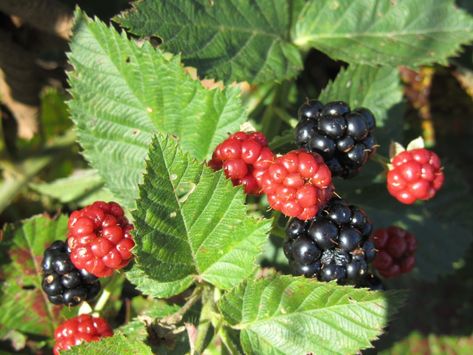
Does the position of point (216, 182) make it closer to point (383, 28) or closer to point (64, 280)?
point (64, 280)

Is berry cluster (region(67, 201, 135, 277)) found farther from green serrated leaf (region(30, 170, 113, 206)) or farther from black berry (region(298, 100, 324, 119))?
green serrated leaf (region(30, 170, 113, 206))

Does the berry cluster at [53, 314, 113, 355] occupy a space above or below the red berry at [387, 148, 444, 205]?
below

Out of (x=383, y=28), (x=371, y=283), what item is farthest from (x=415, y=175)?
(x=383, y=28)

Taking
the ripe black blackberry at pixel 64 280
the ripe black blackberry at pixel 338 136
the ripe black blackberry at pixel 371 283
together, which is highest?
the ripe black blackberry at pixel 338 136

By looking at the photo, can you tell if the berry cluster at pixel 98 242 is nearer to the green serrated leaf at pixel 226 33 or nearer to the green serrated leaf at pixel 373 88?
the green serrated leaf at pixel 226 33

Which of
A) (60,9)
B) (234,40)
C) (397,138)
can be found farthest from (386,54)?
(60,9)

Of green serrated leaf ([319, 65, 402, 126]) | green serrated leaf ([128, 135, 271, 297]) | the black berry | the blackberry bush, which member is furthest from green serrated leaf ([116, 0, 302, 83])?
green serrated leaf ([128, 135, 271, 297])

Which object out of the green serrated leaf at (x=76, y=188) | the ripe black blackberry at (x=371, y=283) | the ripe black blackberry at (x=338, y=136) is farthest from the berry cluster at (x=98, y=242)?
the green serrated leaf at (x=76, y=188)

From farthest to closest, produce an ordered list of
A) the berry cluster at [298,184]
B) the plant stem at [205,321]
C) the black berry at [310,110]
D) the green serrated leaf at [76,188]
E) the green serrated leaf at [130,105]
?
1. the green serrated leaf at [76,188]
2. the green serrated leaf at [130,105]
3. the black berry at [310,110]
4. the plant stem at [205,321]
5. the berry cluster at [298,184]
